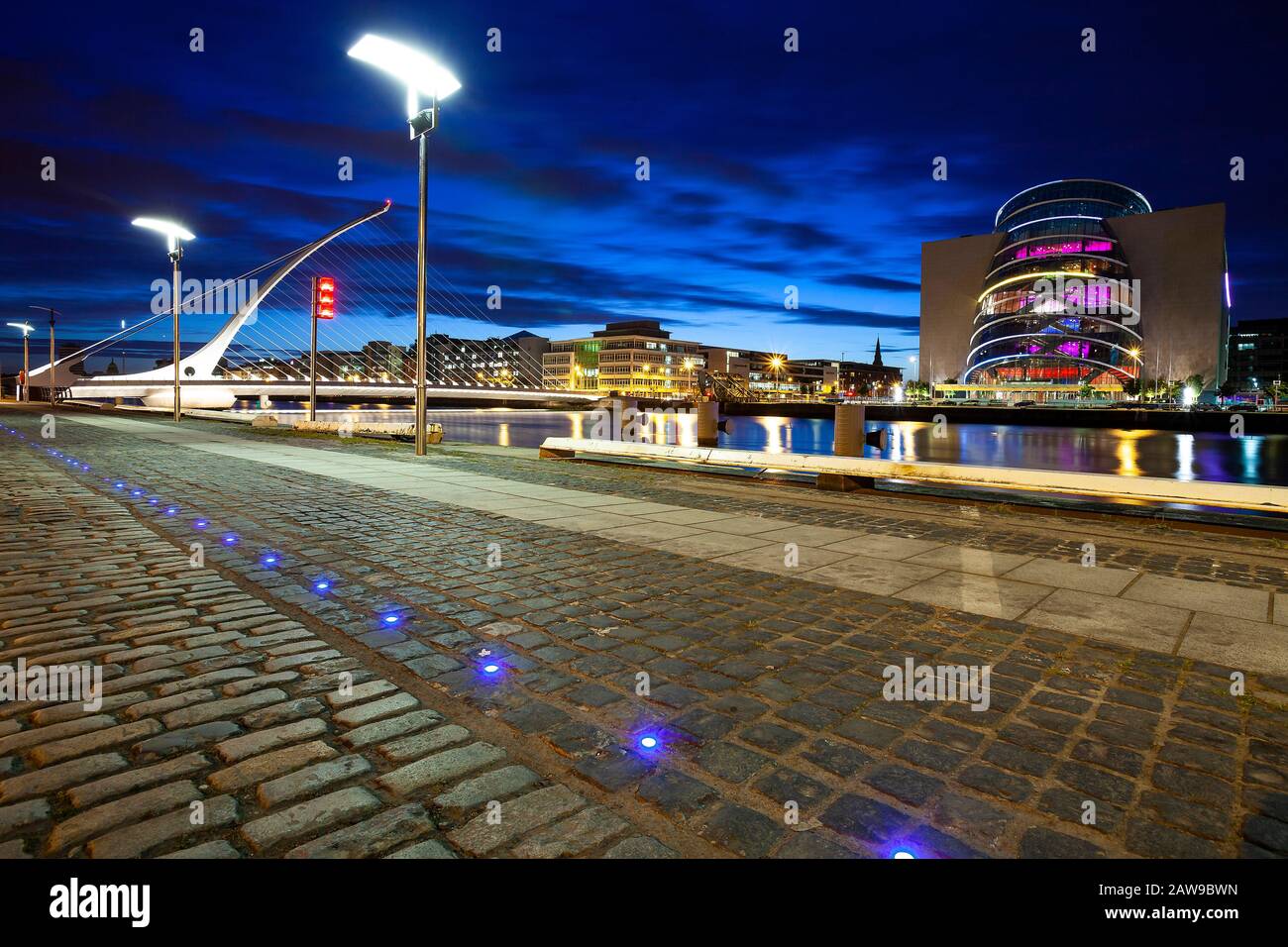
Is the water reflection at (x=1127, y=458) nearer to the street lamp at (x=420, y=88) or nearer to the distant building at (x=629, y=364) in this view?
the street lamp at (x=420, y=88)

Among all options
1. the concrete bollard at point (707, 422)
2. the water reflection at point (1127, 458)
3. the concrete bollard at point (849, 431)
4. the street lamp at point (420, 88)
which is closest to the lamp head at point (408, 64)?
the street lamp at point (420, 88)

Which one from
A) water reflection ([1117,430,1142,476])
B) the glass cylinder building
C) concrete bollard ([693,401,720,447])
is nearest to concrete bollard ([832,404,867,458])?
concrete bollard ([693,401,720,447])

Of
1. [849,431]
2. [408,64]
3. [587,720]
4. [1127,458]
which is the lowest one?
[587,720]

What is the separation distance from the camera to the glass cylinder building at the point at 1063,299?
342 feet

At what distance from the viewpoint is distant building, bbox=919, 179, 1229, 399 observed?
4117 inches

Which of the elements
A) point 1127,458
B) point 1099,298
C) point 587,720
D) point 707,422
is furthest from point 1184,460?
point 1099,298

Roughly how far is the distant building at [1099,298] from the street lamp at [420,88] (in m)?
108

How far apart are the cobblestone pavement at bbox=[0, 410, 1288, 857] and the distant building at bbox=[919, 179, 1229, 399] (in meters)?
114

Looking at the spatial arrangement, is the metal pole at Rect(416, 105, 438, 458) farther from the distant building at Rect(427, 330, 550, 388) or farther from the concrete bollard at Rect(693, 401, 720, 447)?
the distant building at Rect(427, 330, 550, 388)

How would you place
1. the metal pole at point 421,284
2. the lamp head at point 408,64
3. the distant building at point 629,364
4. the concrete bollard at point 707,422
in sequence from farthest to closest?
the distant building at point 629,364 → the concrete bollard at point 707,422 → the metal pole at point 421,284 → the lamp head at point 408,64

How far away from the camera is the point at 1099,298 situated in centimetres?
10475

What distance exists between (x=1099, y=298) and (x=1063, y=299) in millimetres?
4679

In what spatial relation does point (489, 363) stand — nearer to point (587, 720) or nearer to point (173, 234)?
point (173, 234)
